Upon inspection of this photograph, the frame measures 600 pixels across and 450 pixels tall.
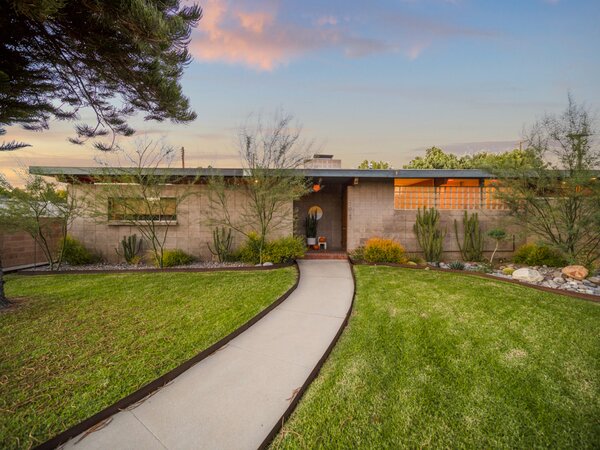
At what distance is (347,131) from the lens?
1140 cm

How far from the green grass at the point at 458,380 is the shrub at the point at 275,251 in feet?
12.9

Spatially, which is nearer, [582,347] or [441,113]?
[582,347]

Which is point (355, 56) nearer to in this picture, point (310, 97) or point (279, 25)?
point (310, 97)

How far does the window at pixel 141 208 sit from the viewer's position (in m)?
8.47

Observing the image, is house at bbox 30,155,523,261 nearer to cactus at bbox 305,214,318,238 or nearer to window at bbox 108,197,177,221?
window at bbox 108,197,177,221

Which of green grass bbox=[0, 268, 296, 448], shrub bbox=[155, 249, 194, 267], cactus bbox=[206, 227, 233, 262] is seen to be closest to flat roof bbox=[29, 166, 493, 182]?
cactus bbox=[206, 227, 233, 262]

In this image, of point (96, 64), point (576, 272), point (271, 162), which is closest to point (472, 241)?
point (576, 272)

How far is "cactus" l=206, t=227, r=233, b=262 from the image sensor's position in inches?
366

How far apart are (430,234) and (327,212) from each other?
16.5ft

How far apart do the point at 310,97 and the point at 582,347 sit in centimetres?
980

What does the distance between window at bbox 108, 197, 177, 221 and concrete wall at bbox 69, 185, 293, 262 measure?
0.28 m

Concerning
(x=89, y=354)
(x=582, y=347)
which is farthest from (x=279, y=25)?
(x=582, y=347)

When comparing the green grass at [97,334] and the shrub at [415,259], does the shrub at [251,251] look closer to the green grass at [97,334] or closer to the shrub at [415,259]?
the green grass at [97,334]

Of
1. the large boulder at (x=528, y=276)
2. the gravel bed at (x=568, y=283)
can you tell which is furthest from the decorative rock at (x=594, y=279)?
the large boulder at (x=528, y=276)
